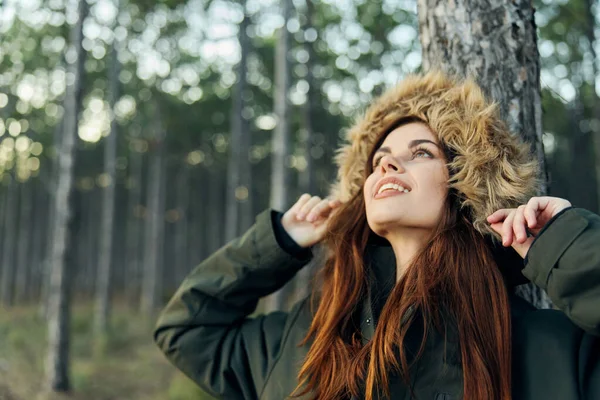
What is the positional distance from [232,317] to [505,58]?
5.46 feet

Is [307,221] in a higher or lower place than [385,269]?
higher

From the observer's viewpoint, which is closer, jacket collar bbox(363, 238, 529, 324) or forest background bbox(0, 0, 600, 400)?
jacket collar bbox(363, 238, 529, 324)

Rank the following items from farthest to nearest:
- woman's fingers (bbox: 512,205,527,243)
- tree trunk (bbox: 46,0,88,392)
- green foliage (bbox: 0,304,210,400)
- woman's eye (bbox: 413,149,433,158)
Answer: green foliage (bbox: 0,304,210,400) < tree trunk (bbox: 46,0,88,392) < woman's eye (bbox: 413,149,433,158) < woman's fingers (bbox: 512,205,527,243)

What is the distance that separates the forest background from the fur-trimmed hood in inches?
10.4

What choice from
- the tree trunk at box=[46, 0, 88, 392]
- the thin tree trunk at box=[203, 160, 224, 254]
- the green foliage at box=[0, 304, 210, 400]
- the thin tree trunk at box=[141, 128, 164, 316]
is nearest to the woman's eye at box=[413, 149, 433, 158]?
the green foliage at box=[0, 304, 210, 400]

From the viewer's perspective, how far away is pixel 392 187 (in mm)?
1851

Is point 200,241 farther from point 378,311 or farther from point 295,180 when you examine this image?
point 378,311

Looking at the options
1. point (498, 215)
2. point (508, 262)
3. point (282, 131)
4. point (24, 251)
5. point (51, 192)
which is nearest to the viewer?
point (498, 215)

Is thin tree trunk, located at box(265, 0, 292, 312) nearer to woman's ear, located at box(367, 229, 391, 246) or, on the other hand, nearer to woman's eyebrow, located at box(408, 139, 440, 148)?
woman's ear, located at box(367, 229, 391, 246)

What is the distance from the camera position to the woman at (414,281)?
60.0 inches

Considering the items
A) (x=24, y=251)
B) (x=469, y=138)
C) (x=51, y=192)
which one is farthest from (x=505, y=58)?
(x=51, y=192)

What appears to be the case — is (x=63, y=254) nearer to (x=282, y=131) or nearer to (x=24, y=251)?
(x=282, y=131)

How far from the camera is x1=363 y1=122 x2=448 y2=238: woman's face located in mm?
1812

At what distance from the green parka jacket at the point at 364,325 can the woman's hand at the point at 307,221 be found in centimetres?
6
